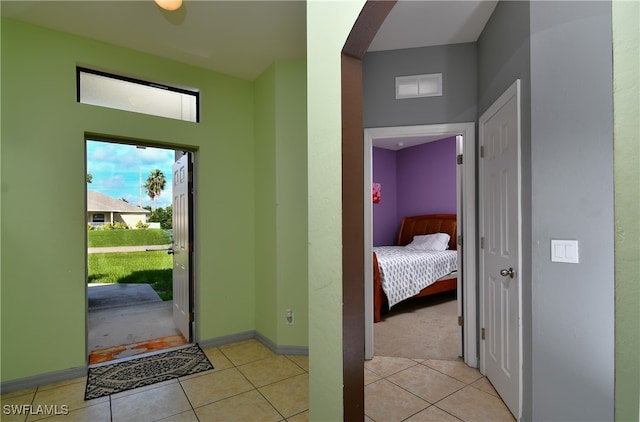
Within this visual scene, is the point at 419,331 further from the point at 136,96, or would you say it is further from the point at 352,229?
the point at 136,96

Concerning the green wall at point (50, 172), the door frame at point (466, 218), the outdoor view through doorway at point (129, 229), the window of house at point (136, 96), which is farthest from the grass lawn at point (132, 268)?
the door frame at point (466, 218)

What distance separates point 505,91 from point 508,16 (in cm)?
50

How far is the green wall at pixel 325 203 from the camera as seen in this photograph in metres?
1.35

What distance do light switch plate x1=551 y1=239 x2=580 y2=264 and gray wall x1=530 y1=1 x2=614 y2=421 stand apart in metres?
0.02

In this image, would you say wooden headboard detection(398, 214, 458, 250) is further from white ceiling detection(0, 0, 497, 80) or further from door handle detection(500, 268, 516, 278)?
white ceiling detection(0, 0, 497, 80)

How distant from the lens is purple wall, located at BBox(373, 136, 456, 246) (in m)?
5.97

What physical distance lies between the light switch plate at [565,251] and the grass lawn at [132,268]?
6765mm

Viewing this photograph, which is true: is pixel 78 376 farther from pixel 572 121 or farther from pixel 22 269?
pixel 572 121

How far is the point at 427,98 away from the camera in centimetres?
283

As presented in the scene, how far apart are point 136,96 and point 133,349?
2578mm

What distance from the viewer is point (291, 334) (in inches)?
120

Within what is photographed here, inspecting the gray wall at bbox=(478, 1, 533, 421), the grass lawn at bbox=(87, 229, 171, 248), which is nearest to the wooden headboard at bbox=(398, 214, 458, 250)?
the gray wall at bbox=(478, 1, 533, 421)

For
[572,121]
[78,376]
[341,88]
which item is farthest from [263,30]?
[78,376]

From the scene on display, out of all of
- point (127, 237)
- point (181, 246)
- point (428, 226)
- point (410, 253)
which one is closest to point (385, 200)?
point (428, 226)
